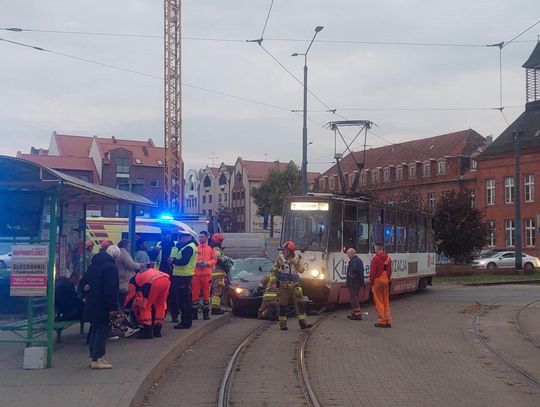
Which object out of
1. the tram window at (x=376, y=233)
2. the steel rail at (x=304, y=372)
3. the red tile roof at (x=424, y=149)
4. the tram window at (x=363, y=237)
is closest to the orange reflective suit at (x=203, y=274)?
the steel rail at (x=304, y=372)

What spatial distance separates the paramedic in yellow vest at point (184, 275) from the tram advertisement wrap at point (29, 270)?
4.12 meters

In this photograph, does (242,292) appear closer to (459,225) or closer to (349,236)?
(349,236)

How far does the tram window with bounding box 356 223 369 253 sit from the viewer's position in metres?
20.6

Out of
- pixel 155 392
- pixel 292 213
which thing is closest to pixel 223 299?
pixel 292 213

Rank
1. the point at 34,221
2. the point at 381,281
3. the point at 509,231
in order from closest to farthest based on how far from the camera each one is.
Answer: the point at 34,221 → the point at 381,281 → the point at 509,231

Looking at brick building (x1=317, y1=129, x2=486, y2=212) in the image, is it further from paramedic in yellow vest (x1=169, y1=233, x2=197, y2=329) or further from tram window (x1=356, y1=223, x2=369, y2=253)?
paramedic in yellow vest (x1=169, y1=233, x2=197, y2=329)

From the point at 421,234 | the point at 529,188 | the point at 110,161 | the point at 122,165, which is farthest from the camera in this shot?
the point at 122,165

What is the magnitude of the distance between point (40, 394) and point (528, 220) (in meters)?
58.6

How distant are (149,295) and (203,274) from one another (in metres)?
2.94

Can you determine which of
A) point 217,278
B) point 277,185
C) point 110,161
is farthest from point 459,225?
point 110,161

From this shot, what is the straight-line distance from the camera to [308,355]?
12.1 meters

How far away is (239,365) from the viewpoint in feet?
36.6

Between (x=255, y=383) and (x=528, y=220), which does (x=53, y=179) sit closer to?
(x=255, y=383)

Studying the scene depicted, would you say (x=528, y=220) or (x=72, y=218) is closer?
(x=72, y=218)
